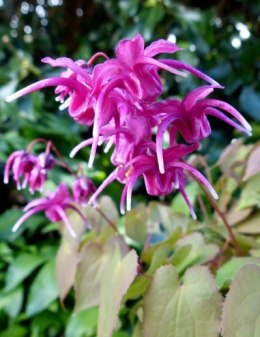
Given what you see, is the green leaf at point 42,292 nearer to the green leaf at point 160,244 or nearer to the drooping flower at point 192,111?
the green leaf at point 160,244

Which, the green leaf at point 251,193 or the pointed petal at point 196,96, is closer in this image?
the pointed petal at point 196,96

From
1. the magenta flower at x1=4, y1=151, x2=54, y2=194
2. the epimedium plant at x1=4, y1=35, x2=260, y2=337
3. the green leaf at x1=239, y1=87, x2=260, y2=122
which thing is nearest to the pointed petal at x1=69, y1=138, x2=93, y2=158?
the epimedium plant at x1=4, y1=35, x2=260, y2=337

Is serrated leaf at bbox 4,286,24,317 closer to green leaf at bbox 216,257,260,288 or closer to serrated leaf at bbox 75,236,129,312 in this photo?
serrated leaf at bbox 75,236,129,312

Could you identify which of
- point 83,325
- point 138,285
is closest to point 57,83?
point 138,285

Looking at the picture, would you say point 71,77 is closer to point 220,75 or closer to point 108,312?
point 108,312

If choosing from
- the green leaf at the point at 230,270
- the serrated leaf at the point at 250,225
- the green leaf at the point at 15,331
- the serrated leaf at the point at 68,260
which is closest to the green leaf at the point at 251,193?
the serrated leaf at the point at 250,225

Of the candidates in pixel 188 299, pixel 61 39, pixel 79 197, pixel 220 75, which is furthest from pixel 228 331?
pixel 61 39
